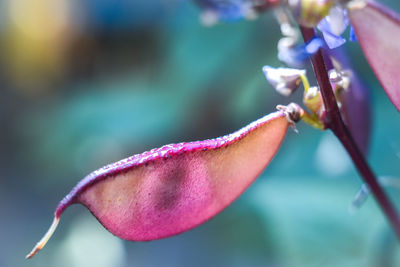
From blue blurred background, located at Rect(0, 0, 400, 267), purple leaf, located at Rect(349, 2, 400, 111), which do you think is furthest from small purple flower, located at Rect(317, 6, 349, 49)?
blue blurred background, located at Rect(0, 0, 400, 267)

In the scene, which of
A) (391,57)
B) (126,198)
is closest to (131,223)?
(126,198)

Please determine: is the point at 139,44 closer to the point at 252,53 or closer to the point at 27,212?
the point at 252,53

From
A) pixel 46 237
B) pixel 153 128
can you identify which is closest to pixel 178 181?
pixel 46 237

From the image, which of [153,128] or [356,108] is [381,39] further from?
[153,128]

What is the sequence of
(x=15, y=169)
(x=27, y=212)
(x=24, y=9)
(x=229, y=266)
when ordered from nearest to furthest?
(x=229, y=266) < (x=27, y=212) < (x=15, y=169) < (x=24, y=9)

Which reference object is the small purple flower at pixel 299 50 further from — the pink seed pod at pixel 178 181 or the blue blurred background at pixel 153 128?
the blue blurred background at pixel 153 128

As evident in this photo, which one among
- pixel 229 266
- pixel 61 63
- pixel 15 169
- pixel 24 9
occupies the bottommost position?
pixel 229 266
